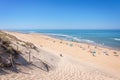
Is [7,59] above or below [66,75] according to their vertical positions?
above

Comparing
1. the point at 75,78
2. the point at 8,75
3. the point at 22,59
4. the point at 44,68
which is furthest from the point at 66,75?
the point at 8,75

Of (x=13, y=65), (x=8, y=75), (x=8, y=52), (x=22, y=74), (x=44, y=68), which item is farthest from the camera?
(x=44, y=68)

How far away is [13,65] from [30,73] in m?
1.11

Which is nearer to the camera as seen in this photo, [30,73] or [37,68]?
[30,73]

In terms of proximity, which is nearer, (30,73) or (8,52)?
(30,73)

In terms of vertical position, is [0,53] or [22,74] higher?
[0,53]

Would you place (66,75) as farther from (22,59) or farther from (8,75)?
(8,75)

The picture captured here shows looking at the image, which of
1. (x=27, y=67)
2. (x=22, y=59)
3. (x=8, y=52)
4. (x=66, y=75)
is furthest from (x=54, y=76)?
(x=8, y=52)

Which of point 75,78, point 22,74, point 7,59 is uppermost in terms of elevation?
point 7,59

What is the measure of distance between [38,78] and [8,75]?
1597mm

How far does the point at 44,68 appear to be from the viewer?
10.7 meters

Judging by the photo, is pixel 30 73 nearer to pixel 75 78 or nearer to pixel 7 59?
pixel 7 59

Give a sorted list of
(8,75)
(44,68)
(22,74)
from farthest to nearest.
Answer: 1. (44,68)
2. (22,74)
3. (8,75)

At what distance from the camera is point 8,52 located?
10000 mm
